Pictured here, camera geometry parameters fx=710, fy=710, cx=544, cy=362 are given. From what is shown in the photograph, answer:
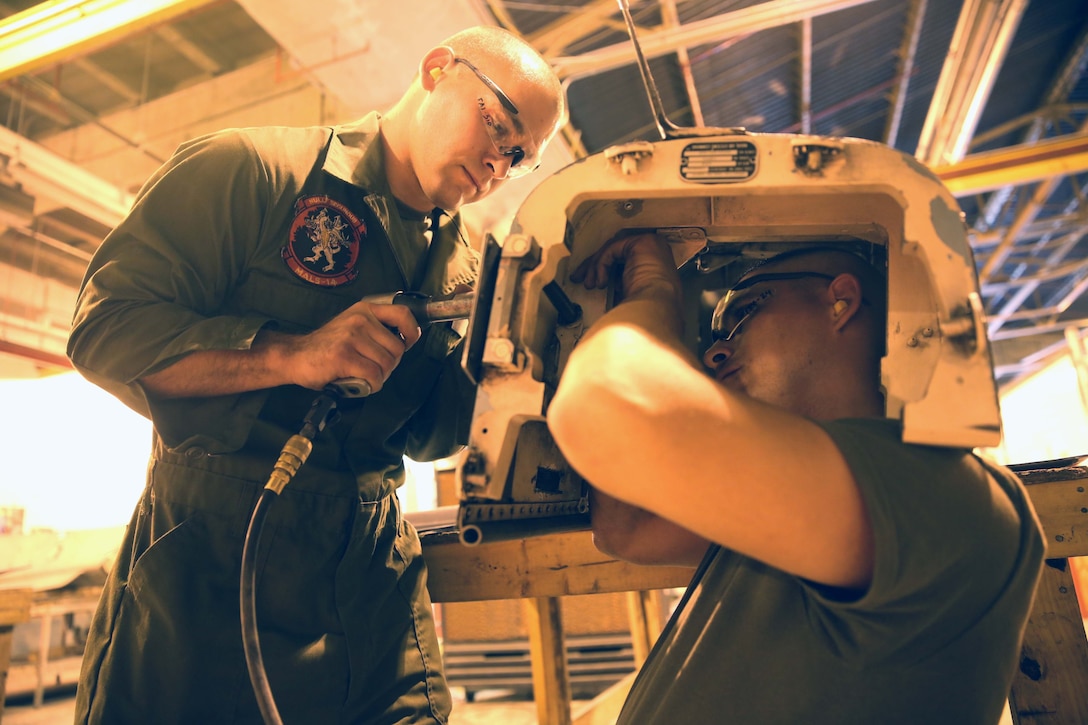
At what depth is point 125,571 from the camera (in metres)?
1.09

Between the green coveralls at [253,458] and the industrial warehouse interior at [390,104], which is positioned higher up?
the industrial warehouse interior at [390,104]

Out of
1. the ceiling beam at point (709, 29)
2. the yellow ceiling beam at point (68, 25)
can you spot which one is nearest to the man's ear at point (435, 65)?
the ceiling beam at point (709, 29)

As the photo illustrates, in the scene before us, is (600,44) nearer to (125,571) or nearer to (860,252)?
(860,252)

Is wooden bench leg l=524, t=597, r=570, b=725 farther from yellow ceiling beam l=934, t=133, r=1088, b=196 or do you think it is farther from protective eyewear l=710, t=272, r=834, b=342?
yellow ceiling beam l=934, t=133, r=1088, b=196

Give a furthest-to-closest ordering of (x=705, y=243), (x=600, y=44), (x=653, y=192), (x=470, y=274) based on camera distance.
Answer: (x=600, y=44)
(x=470, y=274)
(x=705, y=243)
(x=653, y=192)

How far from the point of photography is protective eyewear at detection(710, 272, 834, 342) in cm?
103

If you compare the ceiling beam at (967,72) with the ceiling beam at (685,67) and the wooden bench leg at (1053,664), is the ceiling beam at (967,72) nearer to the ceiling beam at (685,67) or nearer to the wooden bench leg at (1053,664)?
the ceiling beam at (685,67)

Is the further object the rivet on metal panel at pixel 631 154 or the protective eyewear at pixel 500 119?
the protective eyewear at pixel 500 119

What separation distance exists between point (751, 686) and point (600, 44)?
2.98m

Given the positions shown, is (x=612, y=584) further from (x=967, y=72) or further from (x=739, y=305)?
(x=967, y=72)

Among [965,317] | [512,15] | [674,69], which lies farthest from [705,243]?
[674,69]

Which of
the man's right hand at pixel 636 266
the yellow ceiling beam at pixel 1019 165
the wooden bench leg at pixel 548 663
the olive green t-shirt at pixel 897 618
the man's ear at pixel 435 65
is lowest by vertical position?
the wooden bench leg at pixel 548 663

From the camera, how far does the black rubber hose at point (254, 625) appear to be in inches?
34.3

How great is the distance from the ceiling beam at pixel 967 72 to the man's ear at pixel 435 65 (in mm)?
2557
